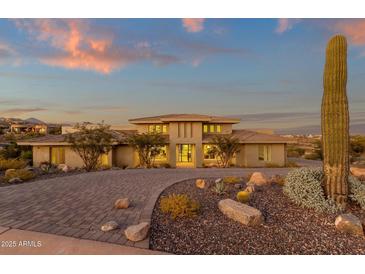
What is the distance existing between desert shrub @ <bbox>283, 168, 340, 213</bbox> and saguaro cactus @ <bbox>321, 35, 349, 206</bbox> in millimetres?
304

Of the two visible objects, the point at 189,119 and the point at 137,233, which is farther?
the point at 189,119

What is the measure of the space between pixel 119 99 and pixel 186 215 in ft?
32.8

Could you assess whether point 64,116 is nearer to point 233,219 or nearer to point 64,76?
point 64,76

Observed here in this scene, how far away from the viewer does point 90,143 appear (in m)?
13.0

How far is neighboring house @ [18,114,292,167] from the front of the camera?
17.2 m

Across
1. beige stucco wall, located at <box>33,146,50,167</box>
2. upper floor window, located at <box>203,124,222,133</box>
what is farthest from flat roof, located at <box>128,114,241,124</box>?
beige stucco wall, located at <box>33,146,50,167</box>

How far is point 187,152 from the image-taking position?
18859mm

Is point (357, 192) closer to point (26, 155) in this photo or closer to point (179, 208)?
point (179, 208)

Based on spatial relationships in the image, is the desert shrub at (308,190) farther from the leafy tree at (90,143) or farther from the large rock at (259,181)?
the leafy tree at (90,143)

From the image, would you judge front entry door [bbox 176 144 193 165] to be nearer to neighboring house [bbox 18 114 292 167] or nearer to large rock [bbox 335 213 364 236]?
neighboring house [bbox 18 114 292 167]

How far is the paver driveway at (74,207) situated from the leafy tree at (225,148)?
8.95 metres

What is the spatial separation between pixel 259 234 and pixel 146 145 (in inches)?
486

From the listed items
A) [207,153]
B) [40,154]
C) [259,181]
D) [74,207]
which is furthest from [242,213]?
[40,154]
